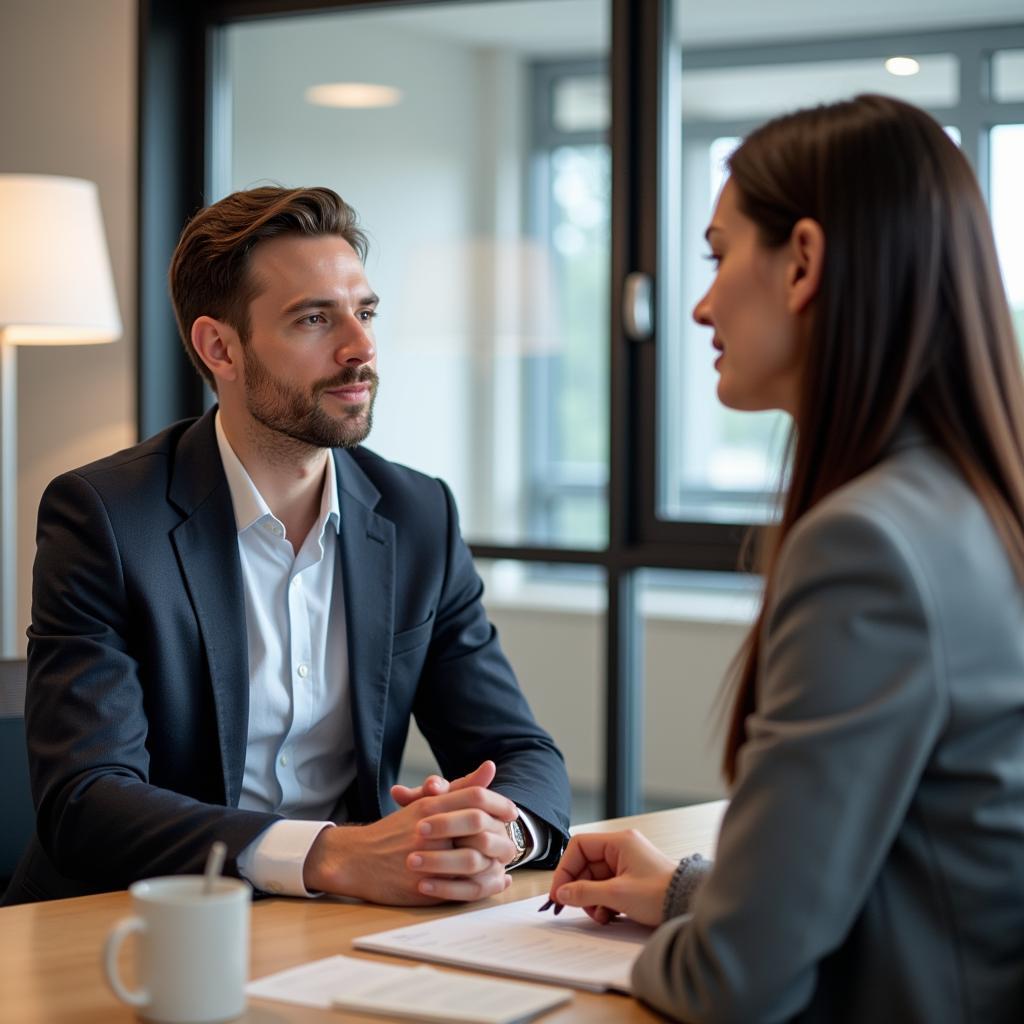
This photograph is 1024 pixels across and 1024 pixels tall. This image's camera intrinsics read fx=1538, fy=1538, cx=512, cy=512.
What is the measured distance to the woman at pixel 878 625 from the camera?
3.27ft

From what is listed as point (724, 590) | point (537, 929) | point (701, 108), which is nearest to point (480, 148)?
point (701, 108)

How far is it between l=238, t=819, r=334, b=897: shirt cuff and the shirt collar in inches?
20.6

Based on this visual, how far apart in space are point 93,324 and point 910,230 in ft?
9.11

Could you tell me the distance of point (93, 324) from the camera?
11.7 ft

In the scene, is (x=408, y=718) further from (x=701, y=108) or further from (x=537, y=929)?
(x=701, y=108)

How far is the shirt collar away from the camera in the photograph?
79.3 inches

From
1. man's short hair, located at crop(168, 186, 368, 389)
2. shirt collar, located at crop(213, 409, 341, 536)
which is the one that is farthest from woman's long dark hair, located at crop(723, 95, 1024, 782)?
man's short hair, located at crop(168, 186, 368, 389)

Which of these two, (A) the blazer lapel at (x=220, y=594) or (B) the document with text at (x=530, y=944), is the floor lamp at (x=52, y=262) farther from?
(B) the document with text at (x=530, y=944)

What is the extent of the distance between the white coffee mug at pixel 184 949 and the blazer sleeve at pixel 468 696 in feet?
2.78

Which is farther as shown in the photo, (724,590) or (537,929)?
(724,590)

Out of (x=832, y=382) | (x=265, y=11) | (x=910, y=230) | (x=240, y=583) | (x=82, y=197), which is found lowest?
(x=240, y=583)

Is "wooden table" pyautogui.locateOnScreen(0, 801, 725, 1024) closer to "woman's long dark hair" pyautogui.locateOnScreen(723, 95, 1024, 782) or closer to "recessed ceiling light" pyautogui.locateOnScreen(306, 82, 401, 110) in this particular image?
"woman's long dark hair" pyautogui.locateOnScreen(723, 95, 1024, 782)

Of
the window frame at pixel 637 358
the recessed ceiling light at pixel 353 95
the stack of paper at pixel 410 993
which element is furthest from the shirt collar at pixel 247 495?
the recessed ceiling light at pixel 353 95

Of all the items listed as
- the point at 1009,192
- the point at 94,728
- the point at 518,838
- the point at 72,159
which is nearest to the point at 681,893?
the point at 518,838
